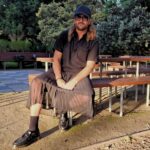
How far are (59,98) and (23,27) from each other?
1818cm

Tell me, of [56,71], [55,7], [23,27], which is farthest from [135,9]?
[56,71]

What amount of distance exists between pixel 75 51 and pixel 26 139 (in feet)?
4.15

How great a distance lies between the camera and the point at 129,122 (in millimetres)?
4719

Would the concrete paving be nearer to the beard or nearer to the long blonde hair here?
the long blonde hair

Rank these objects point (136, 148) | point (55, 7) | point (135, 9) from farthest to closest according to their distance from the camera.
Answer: point (55, 7) → point (135, 9) → point (136, 148)

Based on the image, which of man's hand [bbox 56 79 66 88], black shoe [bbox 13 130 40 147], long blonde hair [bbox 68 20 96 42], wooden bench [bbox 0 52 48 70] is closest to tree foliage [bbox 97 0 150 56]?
wooden bench [bbox 0 52 48 70]

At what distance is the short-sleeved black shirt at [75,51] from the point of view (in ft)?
13.7

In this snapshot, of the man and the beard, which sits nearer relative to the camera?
the man

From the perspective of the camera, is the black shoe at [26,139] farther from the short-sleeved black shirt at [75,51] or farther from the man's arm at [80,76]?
the short-sleeved black shirt at [75,51]

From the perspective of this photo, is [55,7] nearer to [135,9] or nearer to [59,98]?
[135,9]

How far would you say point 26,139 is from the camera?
3738mm

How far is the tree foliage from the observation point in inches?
537

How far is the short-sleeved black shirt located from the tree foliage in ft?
31.5

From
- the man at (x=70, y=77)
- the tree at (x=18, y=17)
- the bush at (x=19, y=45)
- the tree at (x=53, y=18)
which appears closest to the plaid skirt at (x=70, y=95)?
the man at (x=70, y=77)
